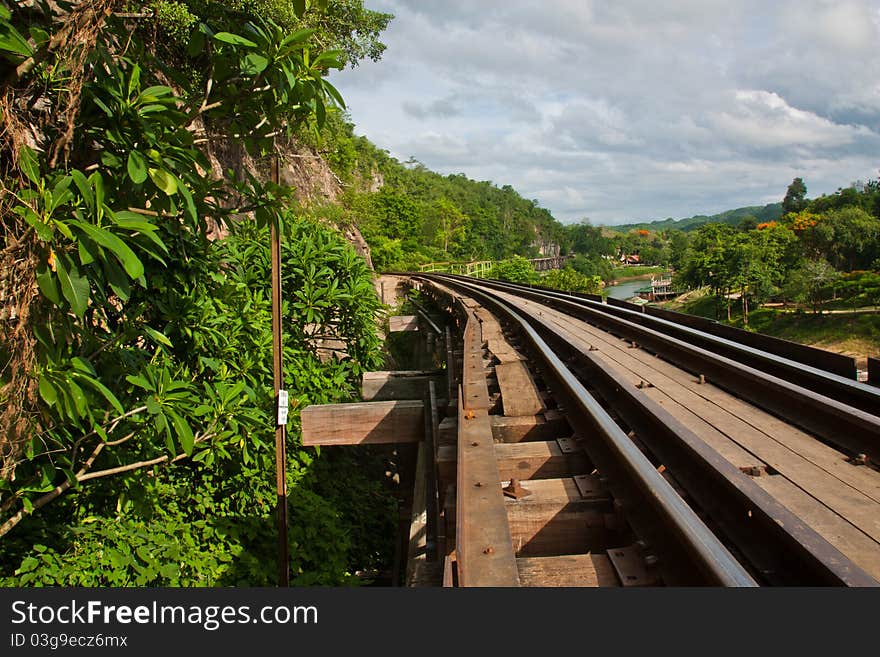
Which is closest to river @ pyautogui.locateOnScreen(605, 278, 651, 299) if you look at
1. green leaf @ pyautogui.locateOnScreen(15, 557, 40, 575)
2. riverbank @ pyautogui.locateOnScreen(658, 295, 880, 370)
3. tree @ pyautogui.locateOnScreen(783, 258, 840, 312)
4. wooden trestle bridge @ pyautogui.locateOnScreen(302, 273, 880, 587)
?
tree @ pyautogui.locateOnScreen(783, 258, 840, 312)

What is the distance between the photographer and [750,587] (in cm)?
129

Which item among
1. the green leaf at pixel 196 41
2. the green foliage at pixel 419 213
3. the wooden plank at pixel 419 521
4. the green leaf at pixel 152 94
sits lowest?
the wooden plank at pixel 419 521

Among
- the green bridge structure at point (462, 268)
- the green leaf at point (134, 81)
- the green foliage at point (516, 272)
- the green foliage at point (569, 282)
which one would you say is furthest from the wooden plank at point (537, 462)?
the green bridge structure at point (462, 268)

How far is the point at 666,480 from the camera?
2182 millimetres

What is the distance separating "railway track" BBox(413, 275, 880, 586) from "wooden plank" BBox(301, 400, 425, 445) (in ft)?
3.17

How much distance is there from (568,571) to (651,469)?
0.58 metres

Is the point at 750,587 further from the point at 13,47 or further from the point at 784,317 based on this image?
the point at 784,317

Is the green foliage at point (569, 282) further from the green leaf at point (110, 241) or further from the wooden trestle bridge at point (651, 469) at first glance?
the green leaf at point (110, 241)

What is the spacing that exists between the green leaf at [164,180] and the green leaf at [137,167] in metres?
0.05

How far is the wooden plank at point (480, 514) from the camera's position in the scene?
1.55 meters

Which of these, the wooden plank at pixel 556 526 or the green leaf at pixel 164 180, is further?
the green leaf at pixel 164 180

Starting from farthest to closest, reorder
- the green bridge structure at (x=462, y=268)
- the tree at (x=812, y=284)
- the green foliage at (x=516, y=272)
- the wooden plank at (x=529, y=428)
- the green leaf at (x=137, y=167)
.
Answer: the green bridge structure at (x=462, y=268)
the tree at (x=812, y=284)
the green foliage at (x=516, y=272)
the wooden plank at (x=529, y=428)
the green leaf at (x=137, y=167)

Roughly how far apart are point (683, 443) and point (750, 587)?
119 cm

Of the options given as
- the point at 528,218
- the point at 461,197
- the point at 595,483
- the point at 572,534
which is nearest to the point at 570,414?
the point at 595,483
